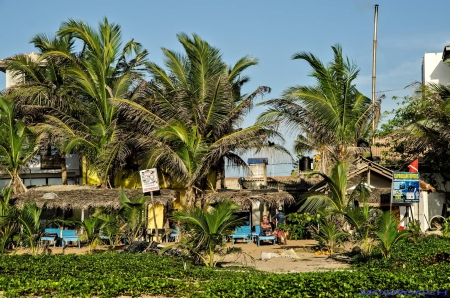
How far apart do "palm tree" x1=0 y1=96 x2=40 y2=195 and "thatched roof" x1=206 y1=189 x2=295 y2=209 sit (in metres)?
7.23

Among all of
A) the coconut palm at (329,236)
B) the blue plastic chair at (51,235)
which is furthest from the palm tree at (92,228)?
the coconut palm at (329,236)

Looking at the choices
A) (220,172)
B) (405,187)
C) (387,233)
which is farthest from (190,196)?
(387,233)

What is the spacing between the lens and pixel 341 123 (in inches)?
947

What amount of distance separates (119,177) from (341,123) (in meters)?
10.6

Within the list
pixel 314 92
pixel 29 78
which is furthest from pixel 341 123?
pixel 29 78

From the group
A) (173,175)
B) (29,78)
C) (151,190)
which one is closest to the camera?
(151,190)

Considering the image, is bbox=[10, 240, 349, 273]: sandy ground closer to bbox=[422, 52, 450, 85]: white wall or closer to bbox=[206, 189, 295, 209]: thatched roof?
bbox=[206, 189, 295, 209]: thatched roof

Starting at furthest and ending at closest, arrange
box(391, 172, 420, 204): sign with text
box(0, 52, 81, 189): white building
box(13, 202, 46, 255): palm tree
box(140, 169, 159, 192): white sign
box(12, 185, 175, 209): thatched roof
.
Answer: box(0, 52, 81, 189): white building < box(12, 185, 175, 209): thatched roof < box(140, 169, 159, 192): white sign < box(391, 172, 420, 204): sign with text < box(13, 202, 46, 255): palm tree

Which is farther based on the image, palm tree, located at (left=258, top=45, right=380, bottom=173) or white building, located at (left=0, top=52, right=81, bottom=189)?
white building, located at (left=0, top=52, right=81, bottom=189)

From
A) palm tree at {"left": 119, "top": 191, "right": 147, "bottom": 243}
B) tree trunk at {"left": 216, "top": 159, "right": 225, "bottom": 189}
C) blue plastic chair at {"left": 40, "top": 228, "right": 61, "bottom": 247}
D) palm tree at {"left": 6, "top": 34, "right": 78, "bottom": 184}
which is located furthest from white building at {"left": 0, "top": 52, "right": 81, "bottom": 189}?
palm tree at {"left": 119, "top": 191, "right": 147, "bottom": 243}

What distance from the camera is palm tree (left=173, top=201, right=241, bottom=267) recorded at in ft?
51.4

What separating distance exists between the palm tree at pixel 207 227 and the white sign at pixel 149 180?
769cm

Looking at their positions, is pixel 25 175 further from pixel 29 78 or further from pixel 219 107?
pixel 219 107

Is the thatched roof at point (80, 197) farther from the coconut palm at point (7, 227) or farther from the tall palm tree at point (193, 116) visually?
the coconut palm at point (7, 227)
